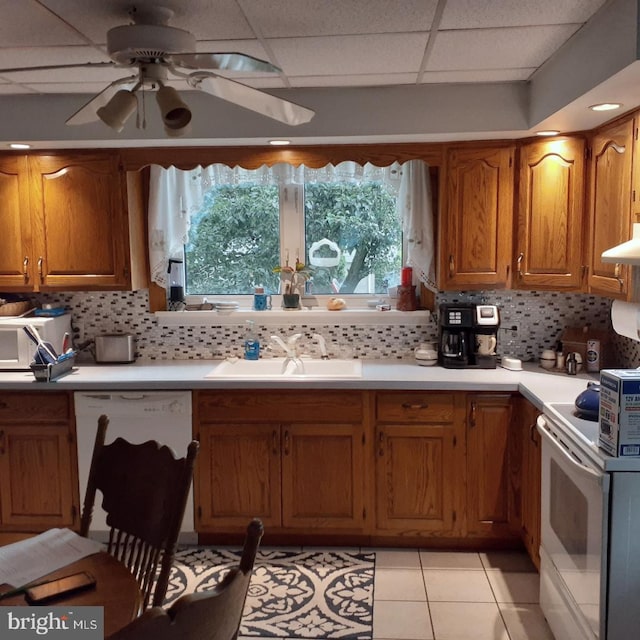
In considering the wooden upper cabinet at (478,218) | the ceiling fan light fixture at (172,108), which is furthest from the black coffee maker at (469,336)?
the ceiling fan light fixture at (172,108)

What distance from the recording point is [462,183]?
3.43m

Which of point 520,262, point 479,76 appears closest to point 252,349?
point 520,262

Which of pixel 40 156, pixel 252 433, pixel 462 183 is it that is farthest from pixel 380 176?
pixel 40 156

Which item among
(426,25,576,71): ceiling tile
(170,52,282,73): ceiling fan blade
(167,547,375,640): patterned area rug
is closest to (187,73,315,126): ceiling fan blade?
(170,52,282,73): ceiling fan blade

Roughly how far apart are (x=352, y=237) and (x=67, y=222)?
1.56 metres

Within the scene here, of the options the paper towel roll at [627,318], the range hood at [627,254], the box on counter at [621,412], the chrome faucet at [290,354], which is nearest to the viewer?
the box on counter at [621,412]

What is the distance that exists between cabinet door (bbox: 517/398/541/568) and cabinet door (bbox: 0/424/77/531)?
2.19m

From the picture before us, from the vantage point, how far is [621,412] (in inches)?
78.5

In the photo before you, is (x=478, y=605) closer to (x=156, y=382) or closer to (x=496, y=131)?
(x=156, y=382)

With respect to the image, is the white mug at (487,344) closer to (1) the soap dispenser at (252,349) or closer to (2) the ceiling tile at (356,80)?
(1) the soap dispenser at (252,349)

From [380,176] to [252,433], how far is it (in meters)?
1.57

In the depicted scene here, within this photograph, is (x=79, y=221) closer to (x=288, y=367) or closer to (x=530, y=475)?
(x=288, y=367)

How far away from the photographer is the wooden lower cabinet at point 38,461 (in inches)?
130

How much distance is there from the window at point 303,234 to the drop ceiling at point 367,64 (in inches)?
21.9
